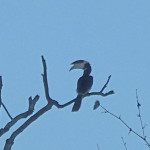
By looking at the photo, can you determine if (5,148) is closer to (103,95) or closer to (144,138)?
(144,138)

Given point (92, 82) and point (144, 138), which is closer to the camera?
point (144, 138)

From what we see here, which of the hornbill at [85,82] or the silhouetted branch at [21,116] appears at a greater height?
the hornbill at [85,82]

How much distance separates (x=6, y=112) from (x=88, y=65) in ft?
19.9

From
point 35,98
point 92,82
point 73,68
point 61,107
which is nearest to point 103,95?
point 61,107

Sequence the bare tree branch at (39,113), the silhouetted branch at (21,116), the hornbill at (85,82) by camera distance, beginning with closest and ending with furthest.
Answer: the bare tree branch at (39,113) < the silhouetted branch at (21,116) < the hornbill at (85,82)

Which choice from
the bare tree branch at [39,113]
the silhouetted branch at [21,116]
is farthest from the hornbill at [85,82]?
the silhouetted branch at [21,116]

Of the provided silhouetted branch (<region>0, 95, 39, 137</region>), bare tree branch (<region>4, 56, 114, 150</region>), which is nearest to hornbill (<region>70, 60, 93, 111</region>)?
bare tree branch (<region>4, 56, 114, 150</region>)

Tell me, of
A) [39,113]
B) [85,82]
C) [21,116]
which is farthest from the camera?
[85,82]

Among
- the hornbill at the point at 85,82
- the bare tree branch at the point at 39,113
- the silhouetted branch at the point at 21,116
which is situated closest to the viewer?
the bare tree branch at the point at 39,113

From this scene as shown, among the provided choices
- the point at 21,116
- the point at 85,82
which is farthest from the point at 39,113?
the point at 85,82

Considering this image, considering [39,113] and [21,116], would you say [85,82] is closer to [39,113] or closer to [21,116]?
[39,113]

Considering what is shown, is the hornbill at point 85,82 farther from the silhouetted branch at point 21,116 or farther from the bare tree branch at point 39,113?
the silhouetted branch at point 21,116

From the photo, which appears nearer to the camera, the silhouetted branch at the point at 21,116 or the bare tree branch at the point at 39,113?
the bare tree branch at the point at 39,113

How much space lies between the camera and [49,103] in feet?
17.6
